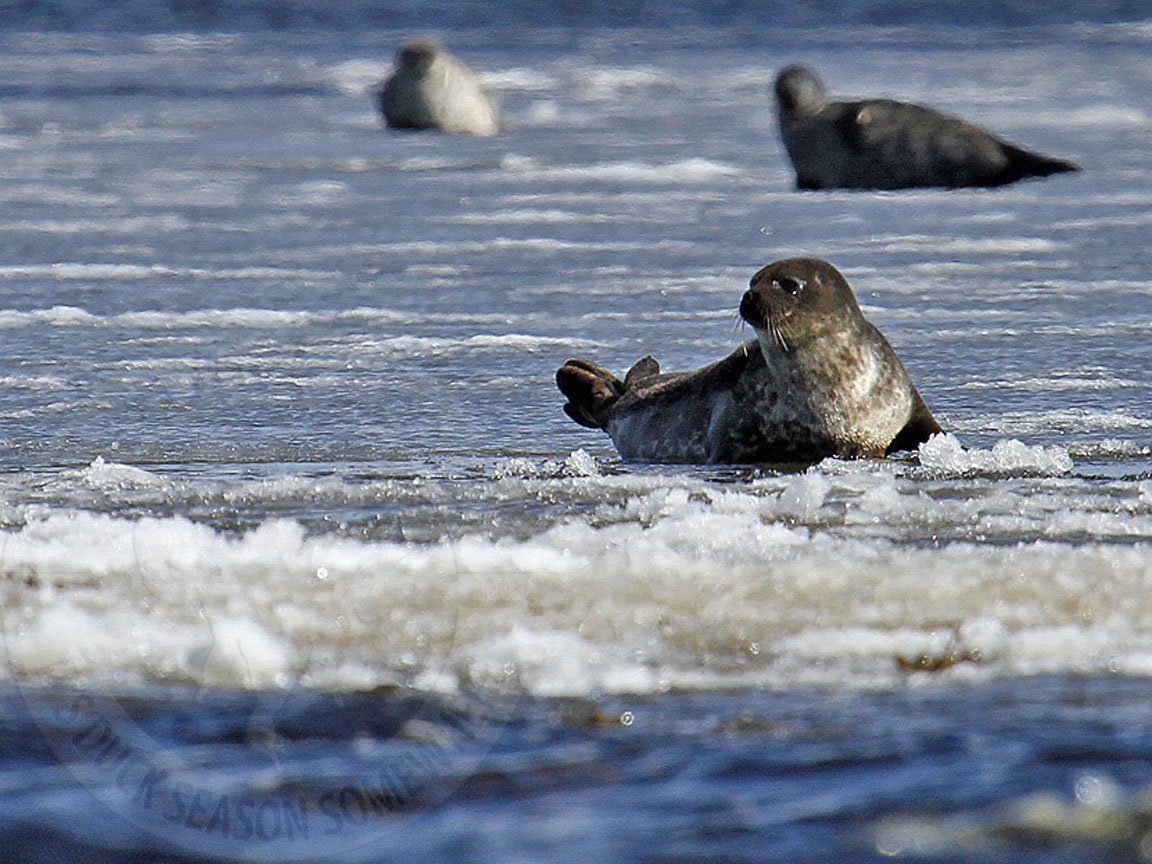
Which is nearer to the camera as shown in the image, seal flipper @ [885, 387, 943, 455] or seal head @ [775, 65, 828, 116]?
seal flipper @ [885, 387, 943, 455]

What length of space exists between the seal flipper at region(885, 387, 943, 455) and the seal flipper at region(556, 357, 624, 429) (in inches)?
35.8

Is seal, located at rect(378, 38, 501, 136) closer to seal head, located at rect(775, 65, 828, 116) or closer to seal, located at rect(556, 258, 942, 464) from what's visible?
seal head, located at rect(775, 65, 828, 116)

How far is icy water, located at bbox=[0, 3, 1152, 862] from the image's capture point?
2.52 metres

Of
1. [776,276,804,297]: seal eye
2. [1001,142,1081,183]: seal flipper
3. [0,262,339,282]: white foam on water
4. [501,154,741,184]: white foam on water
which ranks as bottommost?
[501,154,741,184]: white foam on water

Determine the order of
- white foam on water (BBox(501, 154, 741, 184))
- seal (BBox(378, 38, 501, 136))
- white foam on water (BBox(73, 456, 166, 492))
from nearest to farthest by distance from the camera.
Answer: white foam on water (BBox(73, 456, 166, 492)) → white foam on water (BBox(501, 154, 741, 184)) → seal (BBox(378, 38, 501, 136))

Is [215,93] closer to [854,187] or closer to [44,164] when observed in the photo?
[44,164]

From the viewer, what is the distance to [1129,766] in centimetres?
257

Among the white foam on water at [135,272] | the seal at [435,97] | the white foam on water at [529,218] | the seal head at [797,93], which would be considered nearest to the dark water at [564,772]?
the white foam on water at [135,272]

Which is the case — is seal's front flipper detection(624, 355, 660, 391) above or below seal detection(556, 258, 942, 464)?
below

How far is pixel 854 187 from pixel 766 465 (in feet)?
24.9

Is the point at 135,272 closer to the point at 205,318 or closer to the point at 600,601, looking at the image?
the point at 205,318

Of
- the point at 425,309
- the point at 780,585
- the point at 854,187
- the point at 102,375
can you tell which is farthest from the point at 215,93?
the point at 780,585

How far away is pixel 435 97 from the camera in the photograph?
1597 cm

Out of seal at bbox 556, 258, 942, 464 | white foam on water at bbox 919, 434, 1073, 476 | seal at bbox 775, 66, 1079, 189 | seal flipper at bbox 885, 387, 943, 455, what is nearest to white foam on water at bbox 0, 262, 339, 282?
seal at bbox 556, 258, 942, 464
